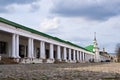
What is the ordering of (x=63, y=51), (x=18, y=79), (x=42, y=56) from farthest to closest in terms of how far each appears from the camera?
(x=63, y=51) < (x=42, y=56) < (x=18, y=79)

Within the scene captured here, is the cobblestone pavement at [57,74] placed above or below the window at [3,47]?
below

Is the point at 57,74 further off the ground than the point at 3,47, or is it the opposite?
the point at 3,47

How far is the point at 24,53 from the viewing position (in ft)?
147

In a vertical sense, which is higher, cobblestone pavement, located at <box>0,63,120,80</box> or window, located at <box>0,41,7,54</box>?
window, located at <box>0,41,7,54</box>

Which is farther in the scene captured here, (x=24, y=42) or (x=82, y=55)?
(x=82, y=55)

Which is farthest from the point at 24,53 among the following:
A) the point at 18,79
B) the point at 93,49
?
the point at 93,49

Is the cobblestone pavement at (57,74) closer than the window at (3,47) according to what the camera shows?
Yes

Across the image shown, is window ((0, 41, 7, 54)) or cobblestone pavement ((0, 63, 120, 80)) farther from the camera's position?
window ((0, 41, 7, 54))

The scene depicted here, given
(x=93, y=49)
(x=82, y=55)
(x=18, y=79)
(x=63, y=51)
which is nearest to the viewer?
(x=18, y=79)

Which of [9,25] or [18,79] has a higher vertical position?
[9,25]

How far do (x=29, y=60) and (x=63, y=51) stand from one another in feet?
84.6

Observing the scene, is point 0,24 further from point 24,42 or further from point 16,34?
point 24,42

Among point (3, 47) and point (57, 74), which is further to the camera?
point (3, 47)

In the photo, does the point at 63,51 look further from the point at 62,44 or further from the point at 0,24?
the point at 0,24
